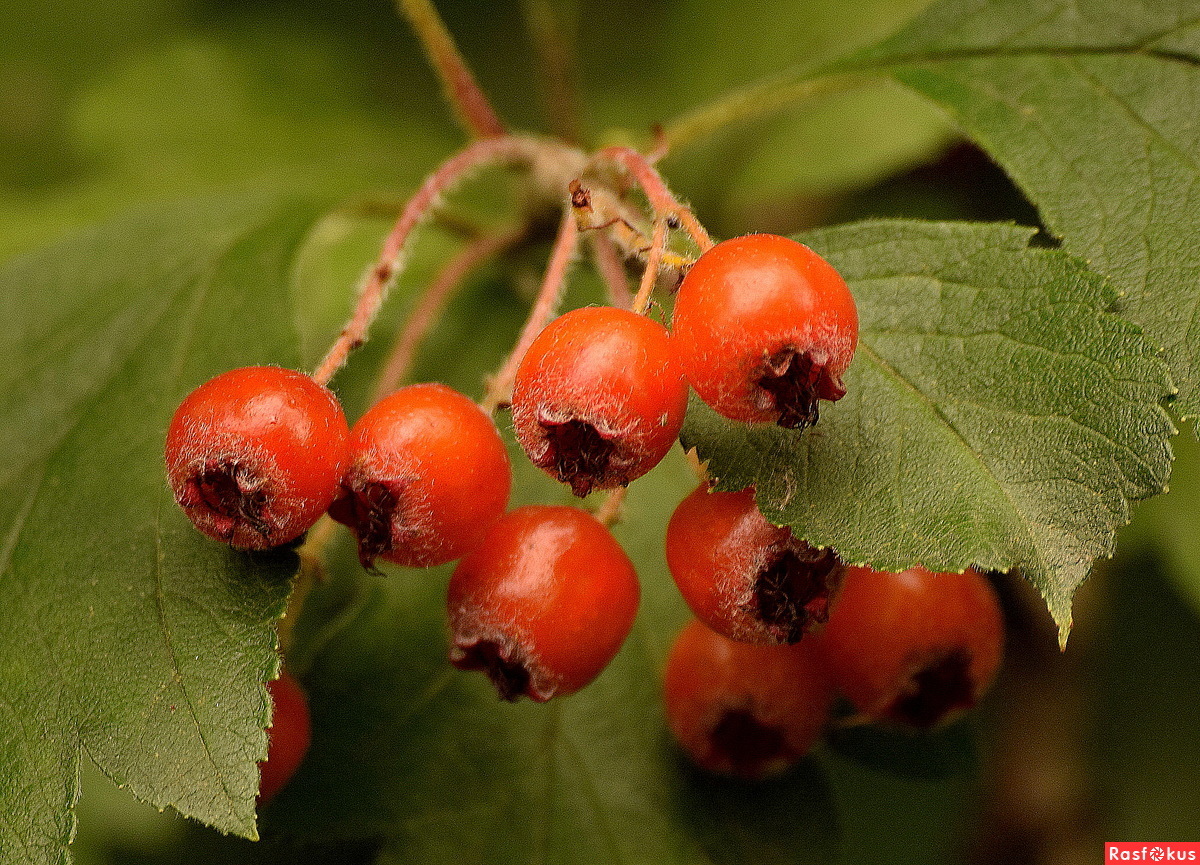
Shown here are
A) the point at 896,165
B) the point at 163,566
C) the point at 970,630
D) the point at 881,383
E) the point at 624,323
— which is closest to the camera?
the point at 624,323

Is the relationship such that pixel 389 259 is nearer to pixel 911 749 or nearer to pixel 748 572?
pixel 748 572

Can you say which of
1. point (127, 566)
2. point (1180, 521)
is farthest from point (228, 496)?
point (1180, 521)

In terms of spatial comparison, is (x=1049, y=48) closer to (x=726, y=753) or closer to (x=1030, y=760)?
(x=726, y=753)

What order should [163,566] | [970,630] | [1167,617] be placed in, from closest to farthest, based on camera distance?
[163,566] < [970,630] < [1167,617]

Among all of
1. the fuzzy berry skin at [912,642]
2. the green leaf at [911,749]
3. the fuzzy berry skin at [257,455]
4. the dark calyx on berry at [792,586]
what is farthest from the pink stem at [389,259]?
the green leaf at [911,749]

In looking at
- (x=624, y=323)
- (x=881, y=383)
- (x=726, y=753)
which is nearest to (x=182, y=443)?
(x=624, y=323)

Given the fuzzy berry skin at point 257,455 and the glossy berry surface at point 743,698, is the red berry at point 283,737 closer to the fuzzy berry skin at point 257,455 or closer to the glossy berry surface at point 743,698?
the fuzzy berry skin at point 257,455
